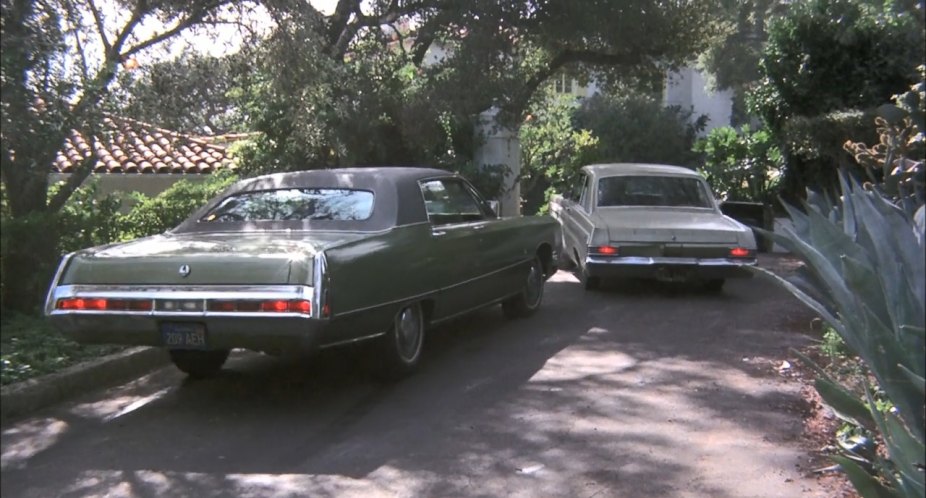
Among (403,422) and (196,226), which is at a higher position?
(196,226)

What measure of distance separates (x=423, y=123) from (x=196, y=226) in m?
6.59

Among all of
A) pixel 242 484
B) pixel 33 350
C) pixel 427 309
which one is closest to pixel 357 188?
pixel 427 309

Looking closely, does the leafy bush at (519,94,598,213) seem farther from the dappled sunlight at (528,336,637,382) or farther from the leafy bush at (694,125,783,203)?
the dappled sunlight at (528,336,637,382)

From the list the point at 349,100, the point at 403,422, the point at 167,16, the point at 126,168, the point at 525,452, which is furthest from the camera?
the point at 126,168

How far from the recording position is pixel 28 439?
19.9 feet

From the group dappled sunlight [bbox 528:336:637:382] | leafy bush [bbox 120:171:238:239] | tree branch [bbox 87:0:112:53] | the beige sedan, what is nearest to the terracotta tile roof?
leafy bush [bbox 120:171:238:239]

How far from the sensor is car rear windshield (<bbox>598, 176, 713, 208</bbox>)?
12289 millimetres

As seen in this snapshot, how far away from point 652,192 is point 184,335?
750cm

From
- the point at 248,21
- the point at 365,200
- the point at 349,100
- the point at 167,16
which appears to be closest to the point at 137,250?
the point at 365,200

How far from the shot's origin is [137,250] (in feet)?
22.0

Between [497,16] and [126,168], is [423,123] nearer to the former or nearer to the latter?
[497,16]

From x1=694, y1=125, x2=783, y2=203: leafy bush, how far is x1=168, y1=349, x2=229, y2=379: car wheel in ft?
38.7

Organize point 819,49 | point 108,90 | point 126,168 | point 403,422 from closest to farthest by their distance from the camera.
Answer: point 403,422 → point 108,90 → point 819,49 → point 126,168

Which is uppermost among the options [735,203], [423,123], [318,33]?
[318,33]
